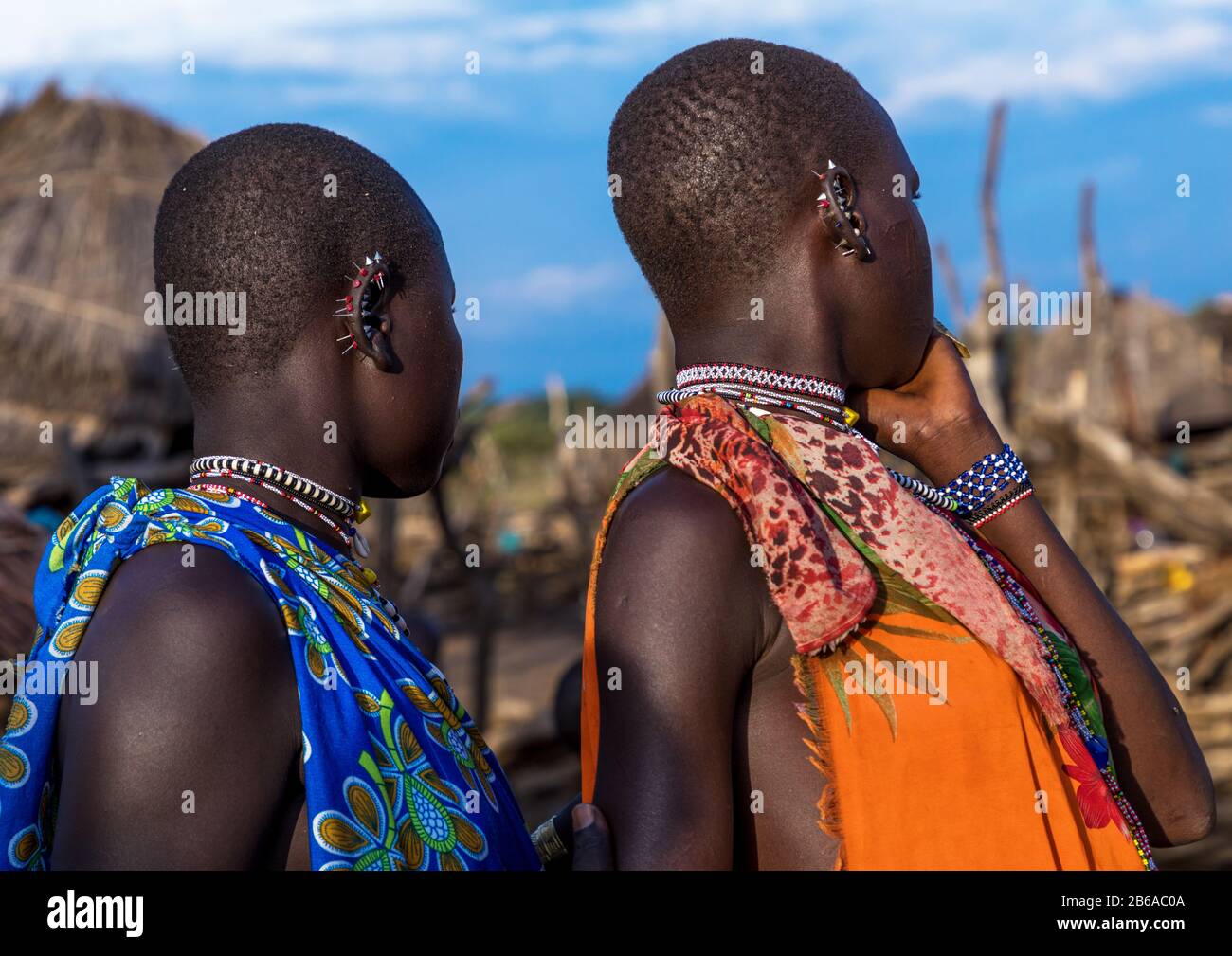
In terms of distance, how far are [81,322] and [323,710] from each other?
7342mm

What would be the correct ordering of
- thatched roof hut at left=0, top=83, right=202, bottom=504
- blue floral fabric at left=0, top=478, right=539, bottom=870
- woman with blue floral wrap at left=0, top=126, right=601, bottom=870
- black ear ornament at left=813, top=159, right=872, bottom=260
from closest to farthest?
Answer: 1. woman with blue floral wrap at left=0, top=126, right=601, bottom=870
2. blue floral fabric at left=0, top=478, right=539, bottom=870
3. black ear ornament at left=813, top=159, right=872, bottom=260
4. thatched roof hut at left=0, top=83, right=202, bottom=504

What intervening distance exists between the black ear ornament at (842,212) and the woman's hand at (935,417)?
0.39 meters

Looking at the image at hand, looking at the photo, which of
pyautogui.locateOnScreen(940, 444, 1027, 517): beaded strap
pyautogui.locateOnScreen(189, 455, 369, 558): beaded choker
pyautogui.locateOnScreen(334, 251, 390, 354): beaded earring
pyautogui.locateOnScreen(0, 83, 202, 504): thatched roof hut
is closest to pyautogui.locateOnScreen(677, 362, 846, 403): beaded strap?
pyautogui.locateOnScreen(940, 444, 1027, 517): beaded strap

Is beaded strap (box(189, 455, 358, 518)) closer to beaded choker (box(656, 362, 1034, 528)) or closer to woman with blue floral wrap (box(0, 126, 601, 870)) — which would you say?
woman with blue floral wrap (box(0, 126, 601, 870))

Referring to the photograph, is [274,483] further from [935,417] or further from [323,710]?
[935,417]

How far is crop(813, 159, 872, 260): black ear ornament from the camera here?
184cm

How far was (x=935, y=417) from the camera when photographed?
7.26ft

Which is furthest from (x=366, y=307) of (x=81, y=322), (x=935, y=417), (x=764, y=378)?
(x=81, y=322)

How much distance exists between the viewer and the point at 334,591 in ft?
5.90

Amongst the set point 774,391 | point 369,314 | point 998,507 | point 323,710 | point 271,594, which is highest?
point 369,314

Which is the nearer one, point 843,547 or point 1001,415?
point 843,547
